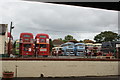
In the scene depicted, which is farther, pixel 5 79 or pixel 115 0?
pixel 5 79

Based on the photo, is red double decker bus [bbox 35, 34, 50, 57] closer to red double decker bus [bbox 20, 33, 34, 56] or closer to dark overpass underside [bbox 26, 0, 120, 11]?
red double decker bus [bbox 20, 33, 34, 56]

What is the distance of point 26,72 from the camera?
32.0 feet

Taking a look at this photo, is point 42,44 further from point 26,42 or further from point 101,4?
point 101,4

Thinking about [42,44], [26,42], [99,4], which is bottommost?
[42,44]

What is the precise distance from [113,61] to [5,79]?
24.1ft

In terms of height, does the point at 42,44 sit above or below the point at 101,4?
below

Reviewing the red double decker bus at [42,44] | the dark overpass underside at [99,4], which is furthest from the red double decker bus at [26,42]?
the dark overpass underside at [99,4]

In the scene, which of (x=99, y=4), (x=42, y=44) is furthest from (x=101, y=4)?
(x=42, y=44)

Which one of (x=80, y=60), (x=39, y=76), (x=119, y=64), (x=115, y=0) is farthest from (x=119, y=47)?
(x=115, y=0)

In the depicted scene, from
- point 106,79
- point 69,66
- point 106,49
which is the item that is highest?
point 106,49

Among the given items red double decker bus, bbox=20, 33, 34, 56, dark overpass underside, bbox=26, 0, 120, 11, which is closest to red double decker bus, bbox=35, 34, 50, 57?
red double decker bus, bbox=20, 33, 34, 56

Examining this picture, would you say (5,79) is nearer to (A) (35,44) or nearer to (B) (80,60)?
(B) (80,60)

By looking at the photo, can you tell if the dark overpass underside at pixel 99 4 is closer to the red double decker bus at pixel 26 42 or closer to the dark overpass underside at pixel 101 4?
the dark overpass underside at pixel 101 4

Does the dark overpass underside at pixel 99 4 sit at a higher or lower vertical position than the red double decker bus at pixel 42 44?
higher
